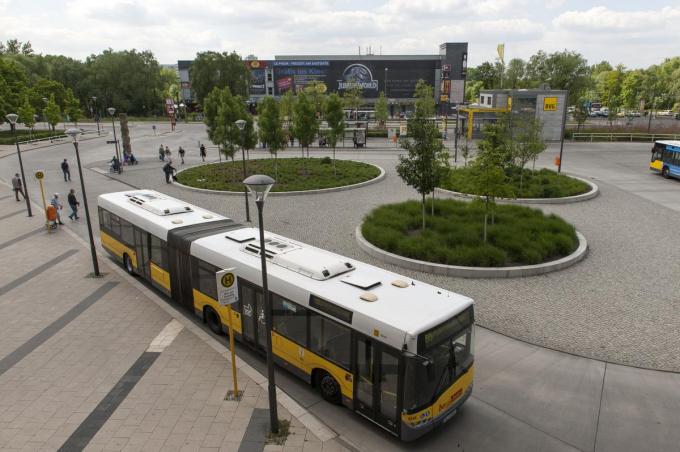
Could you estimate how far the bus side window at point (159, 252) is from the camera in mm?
13133

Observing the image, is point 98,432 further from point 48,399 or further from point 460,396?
point 460,396

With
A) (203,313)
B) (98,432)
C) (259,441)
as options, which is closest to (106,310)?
(203,313)

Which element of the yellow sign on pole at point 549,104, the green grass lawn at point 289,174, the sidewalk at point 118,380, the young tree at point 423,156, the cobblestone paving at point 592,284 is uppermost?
the yellow sign on pole at point 549,104

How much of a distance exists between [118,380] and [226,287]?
326 centimetres

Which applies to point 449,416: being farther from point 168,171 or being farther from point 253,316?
point 168,171

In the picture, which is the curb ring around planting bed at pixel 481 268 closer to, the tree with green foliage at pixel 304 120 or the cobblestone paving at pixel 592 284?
the cobblestone paving at pixel 592 284

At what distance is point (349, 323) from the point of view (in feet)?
26.6

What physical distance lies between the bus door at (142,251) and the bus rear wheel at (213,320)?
10.6 ft

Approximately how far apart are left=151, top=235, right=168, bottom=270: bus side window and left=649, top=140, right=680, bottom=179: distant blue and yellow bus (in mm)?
29895

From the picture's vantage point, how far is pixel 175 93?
140750 mm

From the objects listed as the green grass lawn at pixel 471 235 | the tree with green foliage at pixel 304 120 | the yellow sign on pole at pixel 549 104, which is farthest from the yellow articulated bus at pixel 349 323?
the yellow sign on pole at pixel 549 104

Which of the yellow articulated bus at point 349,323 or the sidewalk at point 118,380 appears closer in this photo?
the yellow articulated bus at point 349,323

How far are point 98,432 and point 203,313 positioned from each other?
4165 millimetres

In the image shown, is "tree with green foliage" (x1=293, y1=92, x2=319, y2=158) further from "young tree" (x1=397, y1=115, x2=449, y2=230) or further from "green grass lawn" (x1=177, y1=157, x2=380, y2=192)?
"young tree" (x1=397, y1=115, x2=449, y2=230)
